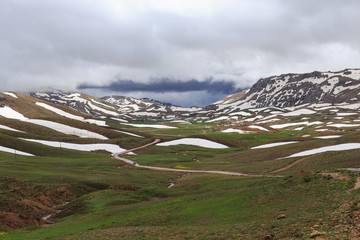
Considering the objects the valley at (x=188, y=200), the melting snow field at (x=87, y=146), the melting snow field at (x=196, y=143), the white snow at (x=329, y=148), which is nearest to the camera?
the valley at (x=188, y=200)

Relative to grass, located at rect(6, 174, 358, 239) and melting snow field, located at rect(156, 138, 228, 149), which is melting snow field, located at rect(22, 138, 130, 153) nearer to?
melting snow field, located at rect(156, 138, 228, 149)

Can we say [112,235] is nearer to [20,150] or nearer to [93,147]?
[20,150]

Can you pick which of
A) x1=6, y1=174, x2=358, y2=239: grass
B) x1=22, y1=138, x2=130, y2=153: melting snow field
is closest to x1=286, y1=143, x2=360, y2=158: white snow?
x1=6, y1=174, x2=358, y2=239: grass

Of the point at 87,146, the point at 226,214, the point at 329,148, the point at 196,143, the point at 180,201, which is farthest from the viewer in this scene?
the point at 196,143

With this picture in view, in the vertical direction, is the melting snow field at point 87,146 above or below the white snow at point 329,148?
above

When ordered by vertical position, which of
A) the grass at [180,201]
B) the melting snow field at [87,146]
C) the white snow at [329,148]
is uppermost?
the melting snow field at [87,146]

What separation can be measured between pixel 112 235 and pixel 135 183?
41836 mm

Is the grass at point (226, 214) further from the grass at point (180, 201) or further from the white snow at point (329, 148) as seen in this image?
the white snow at point (329, 148)

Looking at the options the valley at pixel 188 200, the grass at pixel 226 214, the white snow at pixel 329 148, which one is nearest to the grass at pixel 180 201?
the grass at pixel 226 214

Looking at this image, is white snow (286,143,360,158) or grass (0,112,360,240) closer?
grass (0,112,360,240)

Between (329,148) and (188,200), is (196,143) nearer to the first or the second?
(329,148)

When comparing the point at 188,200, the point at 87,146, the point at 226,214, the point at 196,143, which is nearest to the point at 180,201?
the point at 188,200

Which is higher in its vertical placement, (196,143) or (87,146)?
(87,146)

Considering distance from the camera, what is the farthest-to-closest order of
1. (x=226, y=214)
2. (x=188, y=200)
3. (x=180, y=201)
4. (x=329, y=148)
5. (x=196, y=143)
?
(x=196, y=143) < (x=329, y=148) < (x=180, y=201) < (x=188, y=200) < (x=226, y=214)
